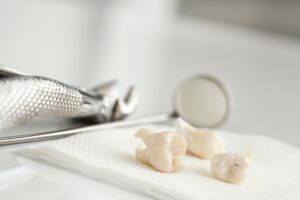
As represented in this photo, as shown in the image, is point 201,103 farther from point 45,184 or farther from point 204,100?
Result: point 45,184

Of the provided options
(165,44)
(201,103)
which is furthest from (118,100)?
(165,44)

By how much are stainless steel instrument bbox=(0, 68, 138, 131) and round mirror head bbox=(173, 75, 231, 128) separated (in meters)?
0.18

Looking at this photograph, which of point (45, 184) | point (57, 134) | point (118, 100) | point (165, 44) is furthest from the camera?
point (165, 44)

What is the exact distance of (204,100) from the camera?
2.85 feet

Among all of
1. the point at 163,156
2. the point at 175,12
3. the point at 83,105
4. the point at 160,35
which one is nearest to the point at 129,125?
the point at 83,105

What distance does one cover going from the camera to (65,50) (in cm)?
190

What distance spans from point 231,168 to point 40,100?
230mm

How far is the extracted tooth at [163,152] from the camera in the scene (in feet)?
1.82

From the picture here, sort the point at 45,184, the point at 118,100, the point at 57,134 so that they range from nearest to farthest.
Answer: the point at 45,184 < the point at 57,134 < the point at 118,100

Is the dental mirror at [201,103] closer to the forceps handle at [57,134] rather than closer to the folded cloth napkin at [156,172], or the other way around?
the forceps handle at [57,134]

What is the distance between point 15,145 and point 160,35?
2.03 m

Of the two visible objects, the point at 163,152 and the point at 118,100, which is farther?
the point at 118,100

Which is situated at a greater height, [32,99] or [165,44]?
[32,99]

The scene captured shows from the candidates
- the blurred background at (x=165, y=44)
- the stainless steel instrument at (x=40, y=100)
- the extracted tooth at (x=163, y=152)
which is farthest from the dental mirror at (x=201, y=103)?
the blurred background at (x=165, y=44)
